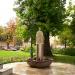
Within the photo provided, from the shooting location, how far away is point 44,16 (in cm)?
3206

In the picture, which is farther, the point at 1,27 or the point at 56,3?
the point at 1,27

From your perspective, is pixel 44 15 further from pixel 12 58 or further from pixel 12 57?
pixel 12 58

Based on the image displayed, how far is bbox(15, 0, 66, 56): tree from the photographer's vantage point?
104 ft

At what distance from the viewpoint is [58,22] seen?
32.2 m

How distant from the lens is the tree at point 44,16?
31.6m

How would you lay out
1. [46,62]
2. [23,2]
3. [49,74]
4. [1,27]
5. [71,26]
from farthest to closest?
[1,27] → [71,26] → [23,2] → [46,62] → [49,74]

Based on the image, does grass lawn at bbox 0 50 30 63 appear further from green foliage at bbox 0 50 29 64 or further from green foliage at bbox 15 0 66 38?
green foliage at bbox 15 0 66 38

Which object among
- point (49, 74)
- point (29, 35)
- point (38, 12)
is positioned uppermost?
point (38, 12)

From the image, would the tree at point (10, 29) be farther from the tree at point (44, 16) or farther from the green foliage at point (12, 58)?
the tree at point (44, 16)

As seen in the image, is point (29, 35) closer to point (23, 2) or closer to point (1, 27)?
point (23, 2)

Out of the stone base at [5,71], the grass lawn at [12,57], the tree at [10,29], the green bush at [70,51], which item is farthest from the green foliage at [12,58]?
the tree at [10,29]

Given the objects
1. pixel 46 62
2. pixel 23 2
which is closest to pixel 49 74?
pixel 46 62

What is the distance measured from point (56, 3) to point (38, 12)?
7.98 ft

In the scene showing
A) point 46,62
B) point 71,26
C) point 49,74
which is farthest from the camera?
point 71,26
